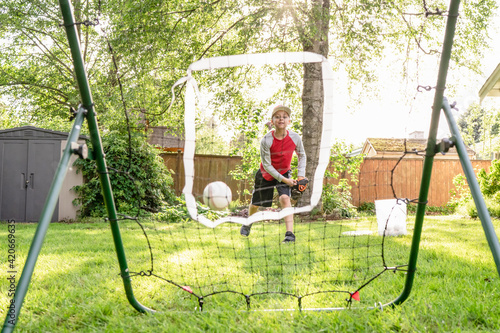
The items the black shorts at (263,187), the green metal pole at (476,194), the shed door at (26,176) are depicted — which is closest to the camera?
the green metal pole at (476,194)

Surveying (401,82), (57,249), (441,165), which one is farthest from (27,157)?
(441,165)

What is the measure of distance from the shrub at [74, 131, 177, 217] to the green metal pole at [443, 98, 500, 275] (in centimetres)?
645

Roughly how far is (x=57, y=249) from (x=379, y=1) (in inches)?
237

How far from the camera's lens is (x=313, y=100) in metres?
5.38

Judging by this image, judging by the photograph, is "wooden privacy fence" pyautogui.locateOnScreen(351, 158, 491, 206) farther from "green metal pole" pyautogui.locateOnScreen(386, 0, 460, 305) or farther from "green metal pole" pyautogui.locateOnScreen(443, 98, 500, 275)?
"green metal pole" pyautogui.locateOnScreen(443, 98, 500, 275)

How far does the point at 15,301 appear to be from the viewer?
1.42 m

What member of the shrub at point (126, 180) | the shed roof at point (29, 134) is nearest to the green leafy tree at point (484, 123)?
the shrub at point (126, 180)

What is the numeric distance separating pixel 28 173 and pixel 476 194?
819 centimetres

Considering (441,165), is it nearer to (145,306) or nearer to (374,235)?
(374,235)

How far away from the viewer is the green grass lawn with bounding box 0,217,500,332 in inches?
75.8

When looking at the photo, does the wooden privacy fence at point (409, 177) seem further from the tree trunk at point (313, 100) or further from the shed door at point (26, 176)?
the shed door at point (26, 176)

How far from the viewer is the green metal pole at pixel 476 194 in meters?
1.56

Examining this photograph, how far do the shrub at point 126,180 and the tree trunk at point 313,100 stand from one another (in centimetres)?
344

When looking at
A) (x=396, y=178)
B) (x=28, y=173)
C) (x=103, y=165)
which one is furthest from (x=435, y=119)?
(x=396, y=178)
